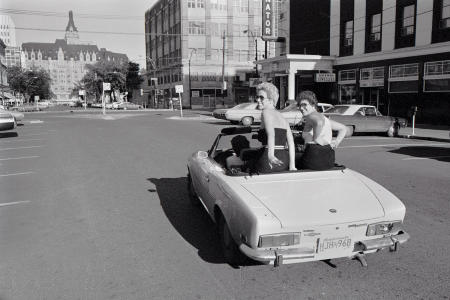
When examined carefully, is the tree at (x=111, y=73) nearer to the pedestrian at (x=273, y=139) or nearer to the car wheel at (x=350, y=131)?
the car wheel at (x=350, y=131)

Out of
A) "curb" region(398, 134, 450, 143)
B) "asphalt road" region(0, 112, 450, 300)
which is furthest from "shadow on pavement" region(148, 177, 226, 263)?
"curb" region(398, 134, 450, 143)

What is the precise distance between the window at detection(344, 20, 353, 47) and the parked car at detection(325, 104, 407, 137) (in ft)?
40.5

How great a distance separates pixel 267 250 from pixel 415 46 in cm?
2387

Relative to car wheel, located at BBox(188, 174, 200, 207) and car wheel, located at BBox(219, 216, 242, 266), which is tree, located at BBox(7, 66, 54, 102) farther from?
car wheel, located at BBox(219, 216, 242, 266)

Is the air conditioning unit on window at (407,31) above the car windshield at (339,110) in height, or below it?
above

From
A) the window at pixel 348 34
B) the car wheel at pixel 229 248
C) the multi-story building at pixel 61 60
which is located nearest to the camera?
the car wheel at pixel 229 248

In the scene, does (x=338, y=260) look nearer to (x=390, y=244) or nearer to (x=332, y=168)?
(x=390, y=244)

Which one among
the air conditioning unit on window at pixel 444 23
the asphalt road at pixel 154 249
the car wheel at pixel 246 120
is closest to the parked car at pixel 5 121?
the asphalt road at pixel 154 249

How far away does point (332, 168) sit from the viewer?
4.50m

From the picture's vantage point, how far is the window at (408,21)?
79.0 feet

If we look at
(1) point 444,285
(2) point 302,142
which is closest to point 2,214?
(2) point 302,142

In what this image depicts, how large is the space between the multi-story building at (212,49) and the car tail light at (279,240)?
62.6 meters

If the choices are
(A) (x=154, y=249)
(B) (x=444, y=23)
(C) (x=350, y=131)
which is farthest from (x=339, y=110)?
(A) (x=154, y=249)

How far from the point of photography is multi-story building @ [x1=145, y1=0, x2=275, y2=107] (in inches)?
2660
